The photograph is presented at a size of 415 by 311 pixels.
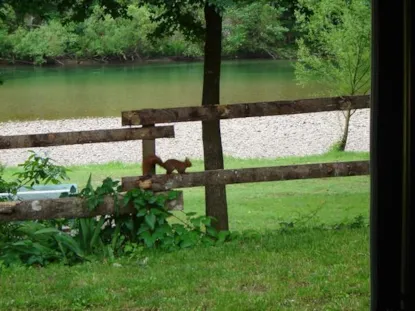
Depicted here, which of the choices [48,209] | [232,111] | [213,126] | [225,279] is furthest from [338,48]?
[225,279]

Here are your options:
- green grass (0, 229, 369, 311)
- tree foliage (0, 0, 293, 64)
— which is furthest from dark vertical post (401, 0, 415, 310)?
tree foliage (0, 0, 293, 64)

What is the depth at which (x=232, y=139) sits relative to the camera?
70.0 feet

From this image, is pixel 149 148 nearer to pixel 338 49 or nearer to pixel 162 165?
pixel 162 165

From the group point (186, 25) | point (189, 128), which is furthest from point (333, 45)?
point (186, 25)

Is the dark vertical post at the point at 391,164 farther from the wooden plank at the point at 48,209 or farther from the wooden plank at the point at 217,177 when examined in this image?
the wooden plank at the point at 217,177

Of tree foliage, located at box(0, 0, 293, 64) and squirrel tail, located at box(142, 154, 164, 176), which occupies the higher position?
tree foliage, located at box(0, 0, 293, 64)

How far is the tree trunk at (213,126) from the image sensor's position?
23.2 ft

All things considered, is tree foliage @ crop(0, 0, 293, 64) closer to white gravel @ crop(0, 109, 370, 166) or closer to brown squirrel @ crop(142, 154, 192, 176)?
brown squirrel @ crop(142, 154, 192, 176)

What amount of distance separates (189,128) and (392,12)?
890 inches

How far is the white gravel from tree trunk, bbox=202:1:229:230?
10391mm

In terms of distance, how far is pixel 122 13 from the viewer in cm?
671

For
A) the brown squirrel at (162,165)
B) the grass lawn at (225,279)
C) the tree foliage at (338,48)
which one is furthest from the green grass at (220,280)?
the tree foliage at (338,48)

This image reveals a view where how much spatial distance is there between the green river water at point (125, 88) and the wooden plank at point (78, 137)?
1858 centimetres

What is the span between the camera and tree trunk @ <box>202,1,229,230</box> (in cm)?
707
